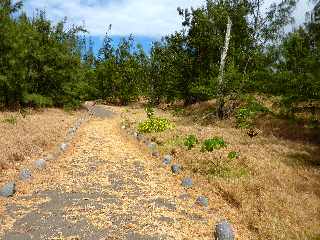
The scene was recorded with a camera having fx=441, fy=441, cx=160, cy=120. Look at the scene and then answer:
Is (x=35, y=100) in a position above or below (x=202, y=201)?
above

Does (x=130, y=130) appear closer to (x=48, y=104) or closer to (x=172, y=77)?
(x=48, y=104)

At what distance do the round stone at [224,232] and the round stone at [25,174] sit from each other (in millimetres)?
6610

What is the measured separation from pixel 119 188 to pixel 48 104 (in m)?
22.1

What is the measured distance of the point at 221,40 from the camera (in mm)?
37875

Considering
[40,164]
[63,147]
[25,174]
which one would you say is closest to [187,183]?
[25,174]

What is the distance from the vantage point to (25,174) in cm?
1369

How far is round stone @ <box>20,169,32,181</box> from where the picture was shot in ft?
44.5

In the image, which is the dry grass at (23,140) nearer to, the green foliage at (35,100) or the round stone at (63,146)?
the round stone at (63,146)

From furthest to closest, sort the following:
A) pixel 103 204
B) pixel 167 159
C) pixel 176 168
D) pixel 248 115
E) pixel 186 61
Result: pixel 186 61, pixel 248 115, pixel 167 159, pixel 176 168, pixel 103 204

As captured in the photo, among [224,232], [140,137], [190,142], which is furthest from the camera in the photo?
[140,137]

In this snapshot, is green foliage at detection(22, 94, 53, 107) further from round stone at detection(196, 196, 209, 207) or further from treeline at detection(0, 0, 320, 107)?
round stone at detection(196, 196, 209, 207)

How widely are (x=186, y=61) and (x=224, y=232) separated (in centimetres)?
3358

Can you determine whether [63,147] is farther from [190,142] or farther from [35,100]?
[35,100]

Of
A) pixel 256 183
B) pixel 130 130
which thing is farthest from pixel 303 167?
pixel 130 130
